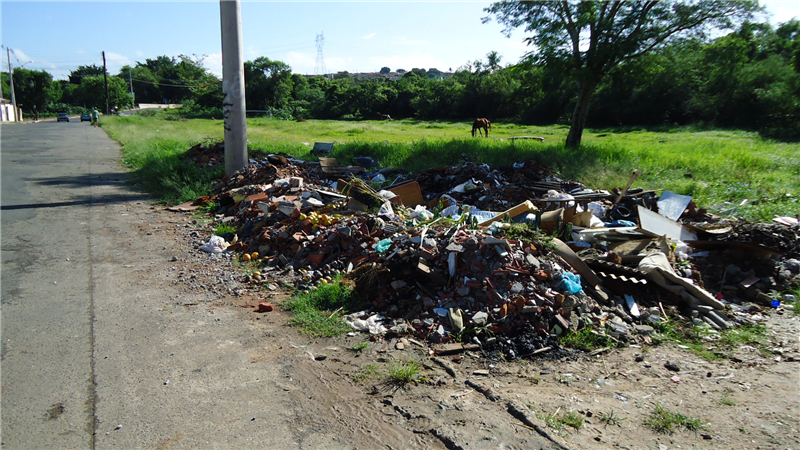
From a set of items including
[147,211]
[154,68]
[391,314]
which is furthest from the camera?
[154,68]

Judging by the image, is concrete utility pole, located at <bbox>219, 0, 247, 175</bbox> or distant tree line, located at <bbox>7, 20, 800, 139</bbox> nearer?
concrete utility pole, located at <bbox>219, 0, 247, 175</bbox>

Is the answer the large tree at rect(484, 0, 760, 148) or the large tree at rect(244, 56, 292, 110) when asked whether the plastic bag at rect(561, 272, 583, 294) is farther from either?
the large tree at rect(244, 56, 292, 110)

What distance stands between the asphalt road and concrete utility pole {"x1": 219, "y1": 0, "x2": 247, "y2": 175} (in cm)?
370

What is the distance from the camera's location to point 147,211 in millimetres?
8664

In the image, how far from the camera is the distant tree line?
59.6 feet

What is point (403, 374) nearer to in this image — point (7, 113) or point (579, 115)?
point (579, 115)

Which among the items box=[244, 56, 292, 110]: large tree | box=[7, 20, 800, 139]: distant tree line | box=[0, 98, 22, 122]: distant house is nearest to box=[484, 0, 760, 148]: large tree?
box=[7, 20, 800, 139]: distant tree line

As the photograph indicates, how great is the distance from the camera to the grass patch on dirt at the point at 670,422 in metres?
3.03

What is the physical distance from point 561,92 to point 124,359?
3843 cm

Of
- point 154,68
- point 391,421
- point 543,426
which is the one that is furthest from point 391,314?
point 154,68

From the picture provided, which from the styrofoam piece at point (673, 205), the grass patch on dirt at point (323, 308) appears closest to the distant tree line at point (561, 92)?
the styrofoam piece at point (673, 205)

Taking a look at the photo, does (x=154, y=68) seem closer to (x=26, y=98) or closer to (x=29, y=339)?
(x=26, y=98)

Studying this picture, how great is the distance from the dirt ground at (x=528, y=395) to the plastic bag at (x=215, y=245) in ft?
7.11

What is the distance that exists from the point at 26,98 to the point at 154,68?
42.3 meters
